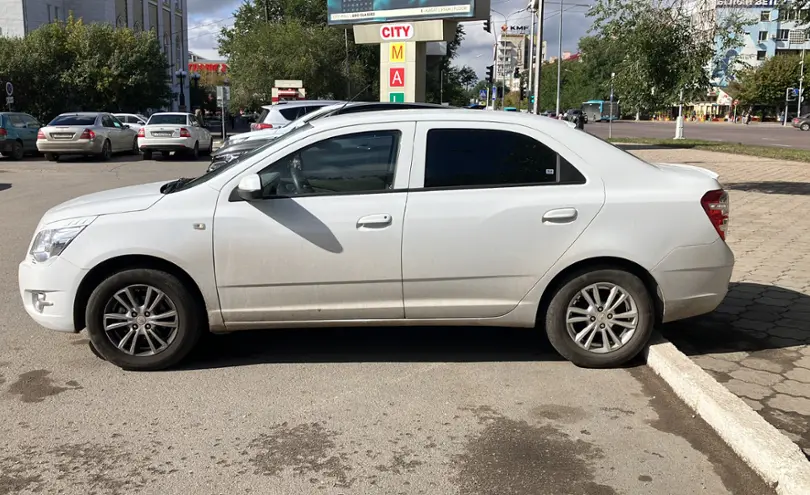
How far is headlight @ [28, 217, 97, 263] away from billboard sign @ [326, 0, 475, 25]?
2084 centimetres

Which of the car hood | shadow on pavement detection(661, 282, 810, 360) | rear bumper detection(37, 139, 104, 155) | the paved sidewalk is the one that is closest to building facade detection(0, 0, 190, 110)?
rear bumper detection(37, 139, 104, 155)

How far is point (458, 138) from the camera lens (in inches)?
191

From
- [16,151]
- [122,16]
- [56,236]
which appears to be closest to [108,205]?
[56,236]

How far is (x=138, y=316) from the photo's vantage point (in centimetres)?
473

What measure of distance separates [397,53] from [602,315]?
21.5 meters

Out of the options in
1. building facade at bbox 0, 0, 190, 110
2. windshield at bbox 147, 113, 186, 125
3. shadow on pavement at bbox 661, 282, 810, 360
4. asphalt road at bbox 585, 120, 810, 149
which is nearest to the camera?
shadow on pavement at bbox 661, 282, 810, 360

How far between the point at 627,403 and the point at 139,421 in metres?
2.89

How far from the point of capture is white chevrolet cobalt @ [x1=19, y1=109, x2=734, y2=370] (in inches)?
182

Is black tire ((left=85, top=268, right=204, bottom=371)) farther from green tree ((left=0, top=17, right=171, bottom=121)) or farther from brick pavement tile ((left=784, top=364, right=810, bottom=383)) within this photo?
green tree ((left=0, top=17, right=171, bottom=121))

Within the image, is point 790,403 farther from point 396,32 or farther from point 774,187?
point 396,32

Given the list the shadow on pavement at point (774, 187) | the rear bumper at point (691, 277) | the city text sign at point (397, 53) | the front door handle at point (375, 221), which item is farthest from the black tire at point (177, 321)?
the city text sign at point (397, 53)

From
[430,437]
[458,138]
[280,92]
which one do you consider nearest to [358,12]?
[280,92]

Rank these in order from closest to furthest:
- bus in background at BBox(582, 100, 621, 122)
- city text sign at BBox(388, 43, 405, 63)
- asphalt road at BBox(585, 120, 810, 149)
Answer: city text sign at BBox(388, 43, 405, 63)
asphalt road at BBox(585, 120, 810, 149)
bus in background at BBox(582, 100, 621, 122)

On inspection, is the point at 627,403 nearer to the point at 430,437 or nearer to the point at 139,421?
the point at 430,437
